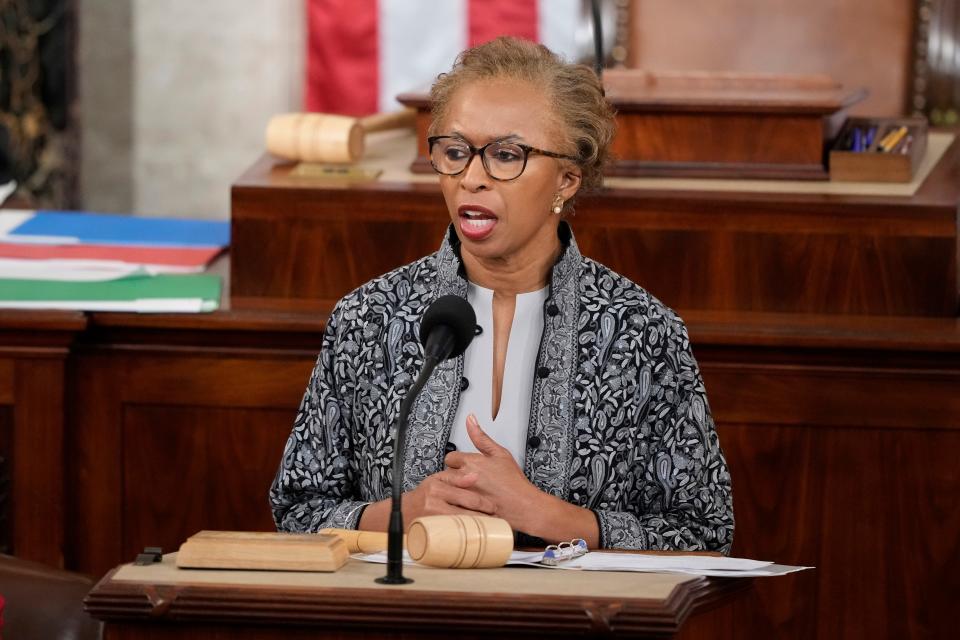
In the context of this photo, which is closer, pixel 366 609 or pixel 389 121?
pixel 366 609

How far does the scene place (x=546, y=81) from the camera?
2369 millimetres

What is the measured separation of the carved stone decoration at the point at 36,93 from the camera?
5.61m

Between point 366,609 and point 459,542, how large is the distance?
0.19 meters

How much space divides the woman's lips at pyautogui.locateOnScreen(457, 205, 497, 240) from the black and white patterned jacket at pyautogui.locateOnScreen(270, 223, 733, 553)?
5.3 inches

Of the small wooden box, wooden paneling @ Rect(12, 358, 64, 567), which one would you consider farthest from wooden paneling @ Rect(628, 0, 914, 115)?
wooden paneling @ Rect(12, 358, 64, 567)

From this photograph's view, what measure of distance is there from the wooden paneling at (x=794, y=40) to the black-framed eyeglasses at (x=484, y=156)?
10.4ft

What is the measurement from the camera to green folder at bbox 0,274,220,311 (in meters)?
3.34

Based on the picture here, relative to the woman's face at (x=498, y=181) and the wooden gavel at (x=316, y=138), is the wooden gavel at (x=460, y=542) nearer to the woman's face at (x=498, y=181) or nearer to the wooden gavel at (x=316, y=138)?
the woman's face at (x=498, y=181)

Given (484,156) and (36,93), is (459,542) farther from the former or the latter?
(36,93)

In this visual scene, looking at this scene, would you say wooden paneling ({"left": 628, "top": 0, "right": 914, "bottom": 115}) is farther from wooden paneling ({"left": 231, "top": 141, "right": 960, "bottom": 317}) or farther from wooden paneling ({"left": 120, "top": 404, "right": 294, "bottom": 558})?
wooden paneling ({"left": 120, "top": 404, "right": 294, "bottom": 558})

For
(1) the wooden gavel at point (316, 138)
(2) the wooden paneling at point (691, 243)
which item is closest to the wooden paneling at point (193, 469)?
(2) the wooden paneling at point (691, 243)

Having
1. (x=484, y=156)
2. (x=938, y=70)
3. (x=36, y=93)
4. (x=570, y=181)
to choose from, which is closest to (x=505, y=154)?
(x=484, y=156)

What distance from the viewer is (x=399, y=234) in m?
3.41

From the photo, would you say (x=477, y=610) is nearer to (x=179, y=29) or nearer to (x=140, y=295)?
(x=140, y=295)
